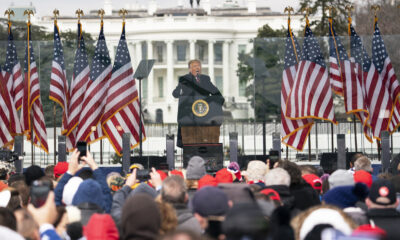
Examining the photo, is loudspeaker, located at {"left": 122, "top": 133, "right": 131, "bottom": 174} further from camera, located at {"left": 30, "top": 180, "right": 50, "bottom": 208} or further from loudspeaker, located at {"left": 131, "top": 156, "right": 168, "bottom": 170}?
camera, located at {"left": 30, "top": 180, "right": 50, "bottom": 208}

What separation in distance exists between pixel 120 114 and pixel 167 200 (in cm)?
1282

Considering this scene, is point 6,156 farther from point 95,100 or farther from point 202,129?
point 202,129

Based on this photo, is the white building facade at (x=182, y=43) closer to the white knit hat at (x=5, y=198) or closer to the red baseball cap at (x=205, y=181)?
the red baseball cap at (x=205, y=181)

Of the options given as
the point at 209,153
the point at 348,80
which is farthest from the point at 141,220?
the point at 348,80

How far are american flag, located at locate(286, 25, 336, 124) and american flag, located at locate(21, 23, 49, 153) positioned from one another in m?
5.60

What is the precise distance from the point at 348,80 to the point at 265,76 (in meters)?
1.98

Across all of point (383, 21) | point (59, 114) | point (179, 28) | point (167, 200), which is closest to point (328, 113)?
point (59, 114)

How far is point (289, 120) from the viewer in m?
21.3

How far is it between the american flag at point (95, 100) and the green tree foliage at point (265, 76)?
340 centimetres

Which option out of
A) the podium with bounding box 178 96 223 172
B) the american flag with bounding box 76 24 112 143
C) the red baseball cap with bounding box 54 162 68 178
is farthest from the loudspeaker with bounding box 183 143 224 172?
the red baseball cap with bounding box 54 162 68 178

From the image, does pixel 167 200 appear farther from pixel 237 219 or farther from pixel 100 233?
pixel 237 219

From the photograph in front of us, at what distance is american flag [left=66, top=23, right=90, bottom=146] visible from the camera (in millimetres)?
20891

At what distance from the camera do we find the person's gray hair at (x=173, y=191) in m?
8.20

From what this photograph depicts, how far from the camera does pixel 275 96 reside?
21.9 meters
